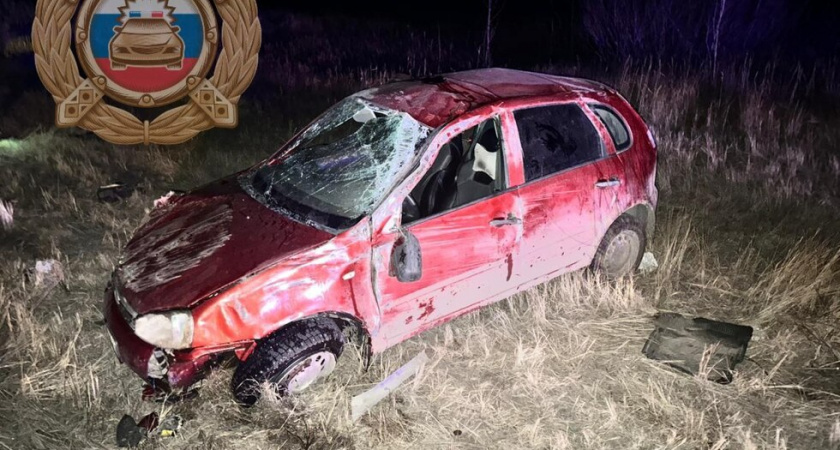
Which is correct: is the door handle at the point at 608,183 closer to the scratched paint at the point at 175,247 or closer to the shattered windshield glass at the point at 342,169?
the shattered windshield glass at the point at 342,169

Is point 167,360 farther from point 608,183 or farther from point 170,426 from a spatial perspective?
point 608,183

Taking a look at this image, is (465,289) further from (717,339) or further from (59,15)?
(59,15)

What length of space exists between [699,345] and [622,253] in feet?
2.87

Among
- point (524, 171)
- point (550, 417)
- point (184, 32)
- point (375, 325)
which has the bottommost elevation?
point (550, 417)

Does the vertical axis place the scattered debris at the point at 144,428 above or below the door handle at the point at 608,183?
below

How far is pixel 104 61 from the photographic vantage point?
812cm

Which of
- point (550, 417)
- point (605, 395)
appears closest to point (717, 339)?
point (605, 395)

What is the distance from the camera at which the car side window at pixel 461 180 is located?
4156mm

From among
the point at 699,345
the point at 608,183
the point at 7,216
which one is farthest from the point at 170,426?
the point at 7,216

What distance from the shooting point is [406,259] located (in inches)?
134

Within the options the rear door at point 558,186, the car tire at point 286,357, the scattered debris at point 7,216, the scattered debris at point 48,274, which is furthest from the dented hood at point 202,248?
the scattered debris at point 7,216

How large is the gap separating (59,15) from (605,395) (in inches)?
292

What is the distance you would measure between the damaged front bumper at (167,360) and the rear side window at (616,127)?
2777 mm

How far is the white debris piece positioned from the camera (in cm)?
504
